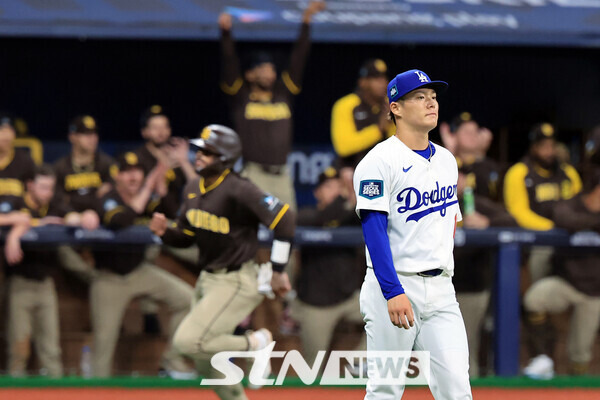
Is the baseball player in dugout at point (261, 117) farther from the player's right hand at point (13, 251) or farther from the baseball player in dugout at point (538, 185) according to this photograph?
the player's right hand at point (13, 251)

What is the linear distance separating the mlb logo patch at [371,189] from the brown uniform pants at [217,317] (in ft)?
6.34

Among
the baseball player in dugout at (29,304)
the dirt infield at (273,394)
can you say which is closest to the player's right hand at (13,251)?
the baseball player in dugout at (29,304)

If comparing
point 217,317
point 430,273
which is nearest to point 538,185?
point 217,317

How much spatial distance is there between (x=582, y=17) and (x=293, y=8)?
8.29 ft

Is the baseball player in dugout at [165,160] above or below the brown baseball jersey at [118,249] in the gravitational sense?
above

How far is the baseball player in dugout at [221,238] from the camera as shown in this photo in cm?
555

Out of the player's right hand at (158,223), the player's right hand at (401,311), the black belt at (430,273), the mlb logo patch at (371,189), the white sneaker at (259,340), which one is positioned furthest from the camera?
the white sneaker at (259,340)

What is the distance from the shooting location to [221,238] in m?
5.61

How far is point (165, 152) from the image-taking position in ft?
25.6

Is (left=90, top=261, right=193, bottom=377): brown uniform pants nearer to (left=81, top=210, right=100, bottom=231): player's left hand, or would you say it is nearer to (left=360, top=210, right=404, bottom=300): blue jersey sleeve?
(left=81, top=210, right=100, bottom=231): player's left hand

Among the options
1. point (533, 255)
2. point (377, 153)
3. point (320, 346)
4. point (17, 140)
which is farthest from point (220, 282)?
point (17, 140)

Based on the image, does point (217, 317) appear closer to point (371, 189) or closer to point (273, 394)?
point (273, 394)

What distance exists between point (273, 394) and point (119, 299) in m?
1.25

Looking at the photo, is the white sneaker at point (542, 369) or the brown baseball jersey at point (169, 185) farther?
the brown baseball jersey at point (169, 185)
